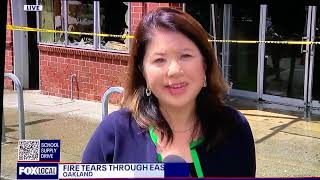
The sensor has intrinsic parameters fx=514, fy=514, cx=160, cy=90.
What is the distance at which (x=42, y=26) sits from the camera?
6.85 meters

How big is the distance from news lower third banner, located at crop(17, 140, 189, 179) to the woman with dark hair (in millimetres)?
124

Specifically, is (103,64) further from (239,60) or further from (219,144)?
(219,144)

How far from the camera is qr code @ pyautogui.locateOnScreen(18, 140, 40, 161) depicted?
147 cm

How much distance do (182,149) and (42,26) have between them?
560cm

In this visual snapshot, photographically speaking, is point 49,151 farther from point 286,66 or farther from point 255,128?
point 286,66

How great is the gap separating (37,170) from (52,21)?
559 cm

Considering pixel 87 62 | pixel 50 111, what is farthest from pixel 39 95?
pixel 87 62

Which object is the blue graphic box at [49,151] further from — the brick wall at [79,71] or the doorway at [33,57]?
the doorway at [33,57]

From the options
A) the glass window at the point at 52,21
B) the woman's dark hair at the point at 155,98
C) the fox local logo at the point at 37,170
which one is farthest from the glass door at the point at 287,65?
the fox local logo at the point at 37,170

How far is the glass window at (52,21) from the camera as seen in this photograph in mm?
6238

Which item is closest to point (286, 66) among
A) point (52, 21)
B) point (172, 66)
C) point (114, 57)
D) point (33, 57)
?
point (114, 57)

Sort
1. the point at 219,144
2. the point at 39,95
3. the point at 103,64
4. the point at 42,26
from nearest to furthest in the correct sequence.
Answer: the point at 219,144 → the point at 103,64 → the point at 39,95 → the point at 42,26

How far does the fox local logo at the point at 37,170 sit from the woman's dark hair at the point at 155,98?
32 cm

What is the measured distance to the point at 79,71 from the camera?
5.77 m
